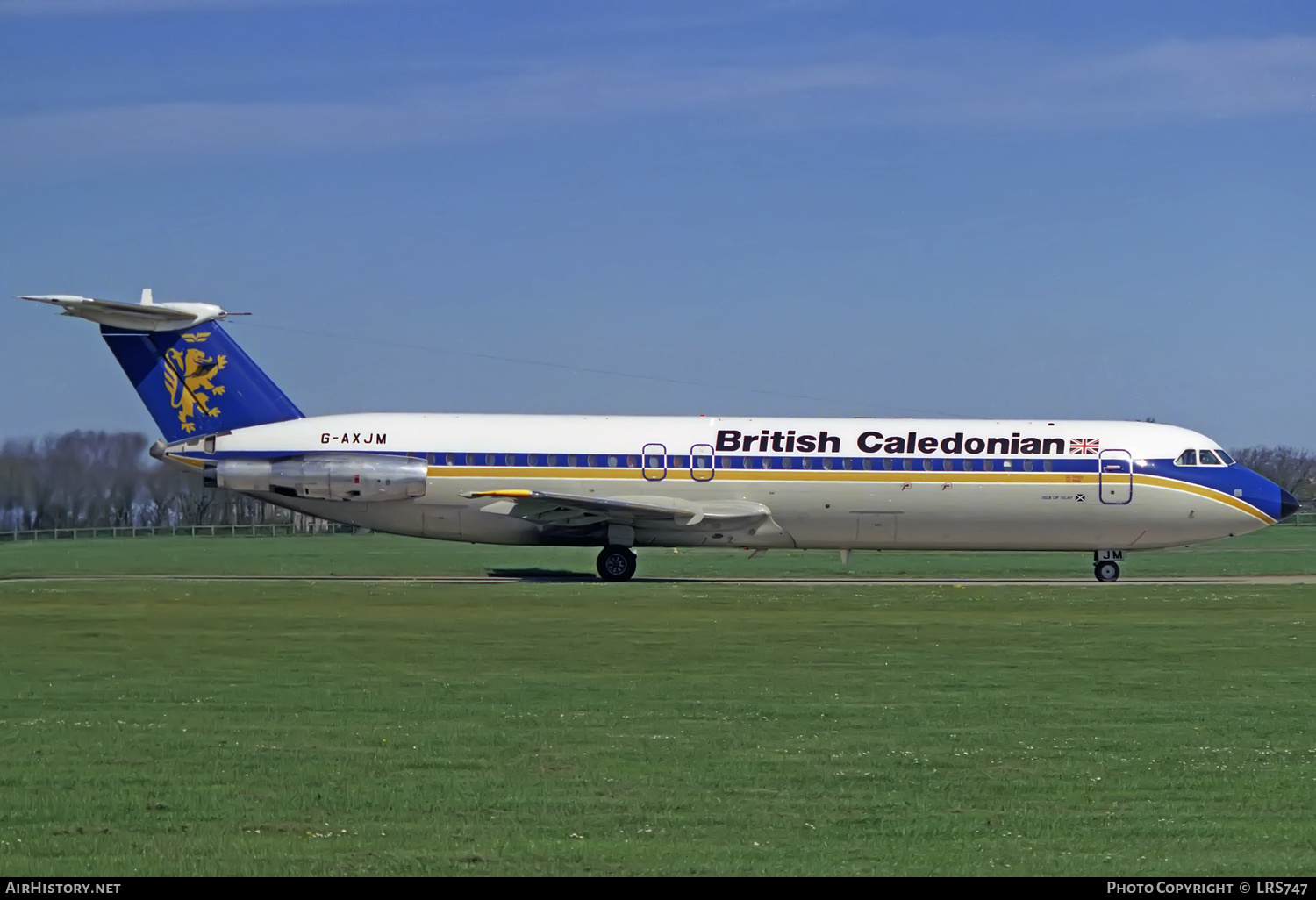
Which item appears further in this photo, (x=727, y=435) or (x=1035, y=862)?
(x=727, y=435)

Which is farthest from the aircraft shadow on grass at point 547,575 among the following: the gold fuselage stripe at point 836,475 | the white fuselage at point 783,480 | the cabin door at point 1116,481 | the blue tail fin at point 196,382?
the cabin door at point 1116,481

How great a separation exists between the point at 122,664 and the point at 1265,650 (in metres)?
15.8

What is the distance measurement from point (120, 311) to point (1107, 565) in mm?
26294

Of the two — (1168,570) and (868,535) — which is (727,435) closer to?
(868,535)

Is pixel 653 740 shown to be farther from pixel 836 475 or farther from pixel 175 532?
pixel 175 532

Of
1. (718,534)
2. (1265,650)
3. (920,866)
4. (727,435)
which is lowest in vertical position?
(920,866)

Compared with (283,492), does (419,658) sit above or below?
below

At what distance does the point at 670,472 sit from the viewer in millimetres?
41250

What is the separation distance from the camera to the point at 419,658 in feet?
71.9

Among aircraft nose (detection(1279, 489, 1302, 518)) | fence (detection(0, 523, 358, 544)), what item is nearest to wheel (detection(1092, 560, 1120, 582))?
aircraft nose (detection(1279, 489, 1302, 518))

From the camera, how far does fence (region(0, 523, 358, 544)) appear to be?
5456 centimetres

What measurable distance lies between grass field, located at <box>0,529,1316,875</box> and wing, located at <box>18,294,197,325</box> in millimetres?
12000

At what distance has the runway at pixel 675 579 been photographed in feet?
130

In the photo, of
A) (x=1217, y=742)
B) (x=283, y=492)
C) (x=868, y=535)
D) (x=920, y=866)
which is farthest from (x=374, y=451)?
(x=920, y=866)
